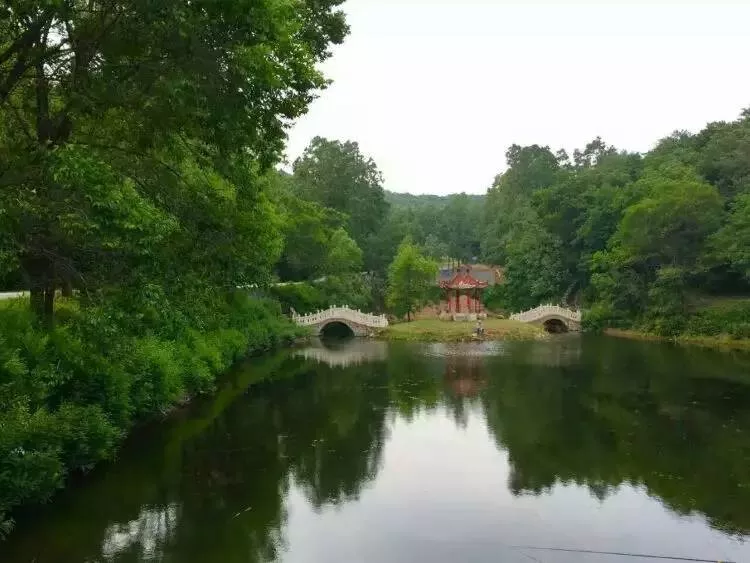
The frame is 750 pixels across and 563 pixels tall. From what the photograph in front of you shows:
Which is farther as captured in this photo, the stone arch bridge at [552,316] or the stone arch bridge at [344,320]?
the stone arch bridge at [552,316]

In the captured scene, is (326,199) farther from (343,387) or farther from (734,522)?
(734,522)

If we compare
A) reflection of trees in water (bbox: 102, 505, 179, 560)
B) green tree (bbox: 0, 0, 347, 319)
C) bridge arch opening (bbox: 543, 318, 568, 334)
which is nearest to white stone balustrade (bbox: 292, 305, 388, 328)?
bridge arch opening (bbox: 543, 318, 568, 334)

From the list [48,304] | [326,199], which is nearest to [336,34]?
[48,304]

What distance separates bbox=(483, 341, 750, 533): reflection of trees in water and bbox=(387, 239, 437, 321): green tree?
50.4 ft

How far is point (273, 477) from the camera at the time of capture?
13422mm

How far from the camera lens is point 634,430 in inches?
672

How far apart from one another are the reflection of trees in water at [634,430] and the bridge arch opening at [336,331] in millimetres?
14261

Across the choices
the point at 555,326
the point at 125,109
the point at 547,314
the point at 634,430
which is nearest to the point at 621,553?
the point at 634,430

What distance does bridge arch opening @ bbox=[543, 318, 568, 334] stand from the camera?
4248 centimetres

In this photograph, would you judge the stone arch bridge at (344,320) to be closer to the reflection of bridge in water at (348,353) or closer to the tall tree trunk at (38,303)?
the reflection of bridge in water at (348,353)

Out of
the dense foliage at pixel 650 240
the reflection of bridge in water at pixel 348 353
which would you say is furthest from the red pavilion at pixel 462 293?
the reflection of bridge in water at pixel 348 353

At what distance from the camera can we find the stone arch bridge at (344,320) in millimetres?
39375

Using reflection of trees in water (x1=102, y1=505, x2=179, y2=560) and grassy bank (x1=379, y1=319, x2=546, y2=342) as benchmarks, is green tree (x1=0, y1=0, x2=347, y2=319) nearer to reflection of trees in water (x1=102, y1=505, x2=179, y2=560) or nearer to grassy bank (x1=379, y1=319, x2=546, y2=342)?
reflection of trees in water (x1=102, y1=505, x2=179, y2=560)

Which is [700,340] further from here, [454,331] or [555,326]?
[454,331]
